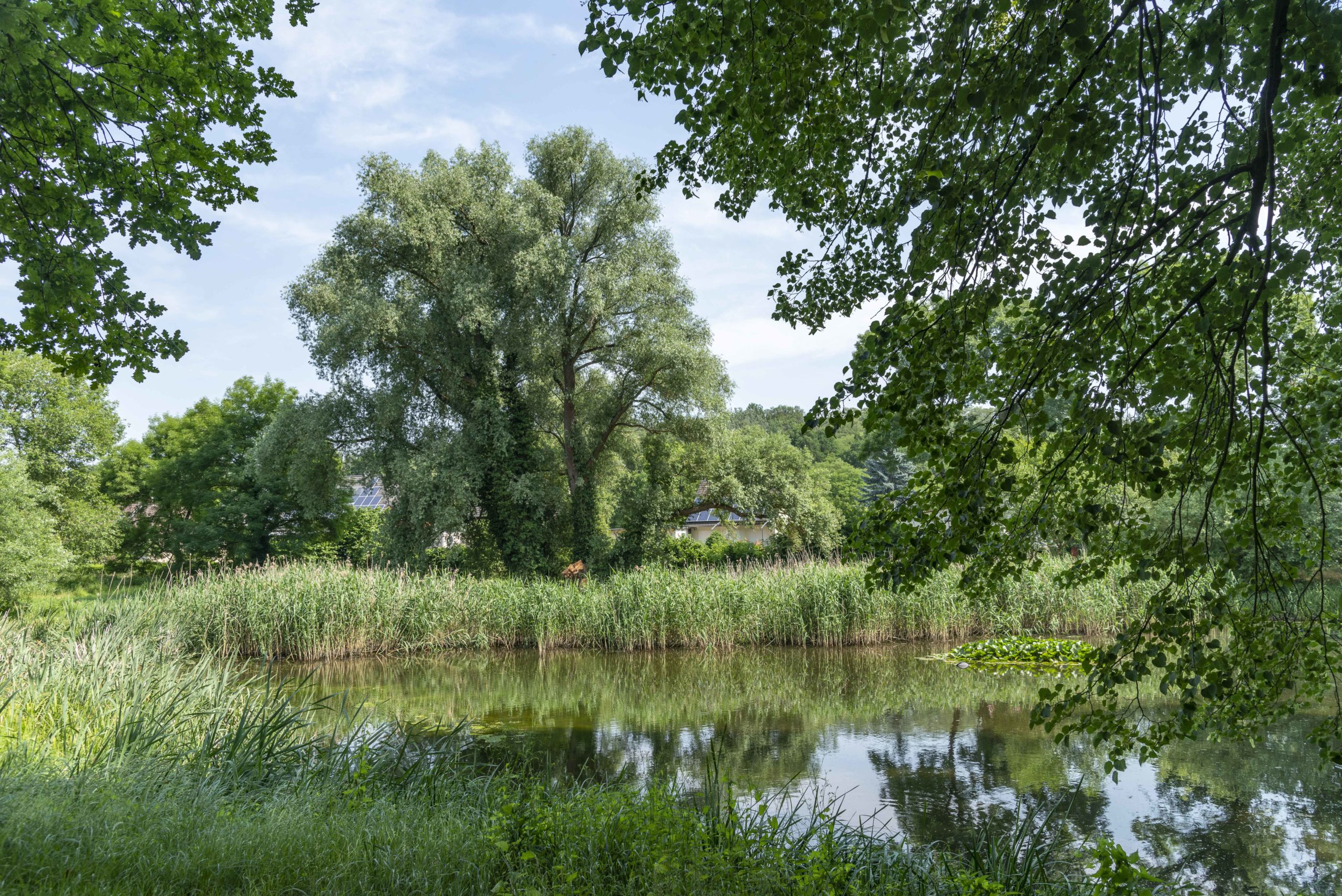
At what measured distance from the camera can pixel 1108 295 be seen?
3.13m

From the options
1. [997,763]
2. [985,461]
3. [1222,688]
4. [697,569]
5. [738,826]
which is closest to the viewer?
[1222,688]

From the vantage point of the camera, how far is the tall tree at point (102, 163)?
17.4 ft

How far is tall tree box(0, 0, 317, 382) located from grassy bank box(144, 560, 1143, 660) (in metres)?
9.22

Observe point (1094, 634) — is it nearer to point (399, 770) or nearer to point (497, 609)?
point (497, 609)

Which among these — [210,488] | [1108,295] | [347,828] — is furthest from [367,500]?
[1108,295]

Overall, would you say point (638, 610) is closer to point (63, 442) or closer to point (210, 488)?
point (210, 488)

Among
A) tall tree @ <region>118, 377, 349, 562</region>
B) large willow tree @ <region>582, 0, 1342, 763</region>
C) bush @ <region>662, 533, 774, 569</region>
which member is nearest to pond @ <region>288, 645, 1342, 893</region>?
large willow tree @ <region>582, 0, 1342, 763</region>

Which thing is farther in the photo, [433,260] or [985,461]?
[433,260]

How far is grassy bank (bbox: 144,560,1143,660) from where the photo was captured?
1476 cm

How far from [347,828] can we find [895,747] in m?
6.13

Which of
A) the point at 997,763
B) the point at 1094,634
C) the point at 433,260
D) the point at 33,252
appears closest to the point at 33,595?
the point at 433,260

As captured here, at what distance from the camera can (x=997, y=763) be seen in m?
7.81

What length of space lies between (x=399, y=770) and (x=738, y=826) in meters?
3.03

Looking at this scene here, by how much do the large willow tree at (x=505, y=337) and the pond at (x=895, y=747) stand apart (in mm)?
8281
